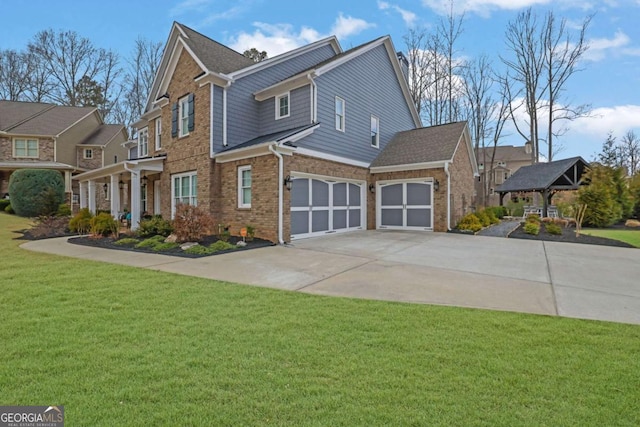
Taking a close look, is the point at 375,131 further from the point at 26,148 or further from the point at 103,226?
the point at 26,148

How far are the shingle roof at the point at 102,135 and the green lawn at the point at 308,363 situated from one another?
2872 cm

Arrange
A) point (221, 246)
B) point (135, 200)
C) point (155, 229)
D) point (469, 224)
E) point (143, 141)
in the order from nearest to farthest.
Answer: point (221, 246) < point (155, 229) < point (135, 200) < point (469, 224) < point (143, 141)

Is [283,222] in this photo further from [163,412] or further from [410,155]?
[163,412]

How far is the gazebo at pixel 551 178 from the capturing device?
19.4 m

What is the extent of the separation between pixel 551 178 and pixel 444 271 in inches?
675

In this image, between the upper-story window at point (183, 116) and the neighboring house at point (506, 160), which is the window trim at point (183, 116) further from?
the neighboring house at point (506, 160)

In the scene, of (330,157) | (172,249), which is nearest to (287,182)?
(330,157)

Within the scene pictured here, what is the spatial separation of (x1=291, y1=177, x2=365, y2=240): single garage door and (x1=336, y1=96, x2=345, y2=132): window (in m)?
2.38

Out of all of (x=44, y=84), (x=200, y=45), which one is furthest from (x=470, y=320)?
(x=44, y=84)

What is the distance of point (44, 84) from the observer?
104 ft

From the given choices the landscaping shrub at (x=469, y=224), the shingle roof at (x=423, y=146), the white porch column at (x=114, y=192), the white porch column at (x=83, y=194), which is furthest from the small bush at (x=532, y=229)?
the white porch column at (x=83, y=194)

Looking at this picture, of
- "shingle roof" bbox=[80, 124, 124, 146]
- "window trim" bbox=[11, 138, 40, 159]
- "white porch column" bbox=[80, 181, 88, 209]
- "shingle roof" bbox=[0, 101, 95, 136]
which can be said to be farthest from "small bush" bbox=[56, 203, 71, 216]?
"shingle roof" bbox=[80, 124, 124, 146]

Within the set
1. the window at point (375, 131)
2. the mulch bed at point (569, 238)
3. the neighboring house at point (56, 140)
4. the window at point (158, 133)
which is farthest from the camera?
the neighboring house at point (56, 140)

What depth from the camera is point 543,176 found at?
20281mm
